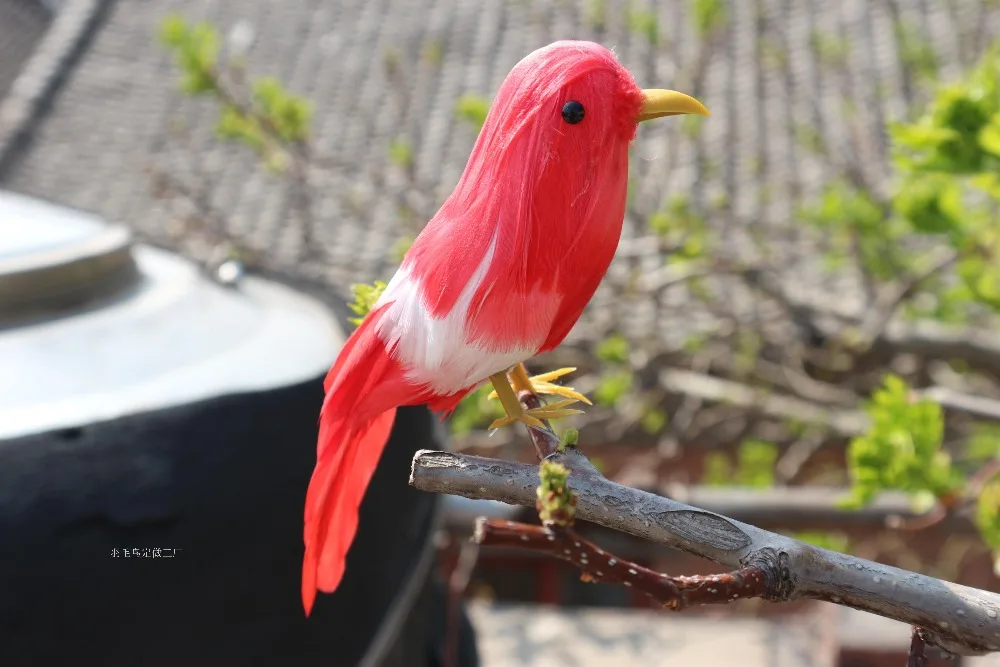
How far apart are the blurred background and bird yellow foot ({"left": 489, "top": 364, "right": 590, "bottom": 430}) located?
0.46 meters

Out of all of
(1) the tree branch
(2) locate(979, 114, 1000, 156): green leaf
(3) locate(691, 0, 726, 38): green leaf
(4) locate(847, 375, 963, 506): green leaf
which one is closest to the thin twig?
(1) the tree branch

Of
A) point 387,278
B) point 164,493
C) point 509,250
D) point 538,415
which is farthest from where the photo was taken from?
point 387,278

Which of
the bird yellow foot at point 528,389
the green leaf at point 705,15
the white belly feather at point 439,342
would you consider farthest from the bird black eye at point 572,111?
the green leaf at point 705,15

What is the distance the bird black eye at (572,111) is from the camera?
82 cm

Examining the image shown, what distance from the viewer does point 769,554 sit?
69 centimetres

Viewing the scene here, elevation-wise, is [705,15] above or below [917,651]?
above

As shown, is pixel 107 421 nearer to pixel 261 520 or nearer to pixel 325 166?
pixel 261 520

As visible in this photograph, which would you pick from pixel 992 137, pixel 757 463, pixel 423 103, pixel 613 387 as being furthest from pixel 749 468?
pixel 423 103

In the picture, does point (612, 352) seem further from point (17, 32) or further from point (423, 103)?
point (17, 32)

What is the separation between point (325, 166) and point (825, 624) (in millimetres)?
2293

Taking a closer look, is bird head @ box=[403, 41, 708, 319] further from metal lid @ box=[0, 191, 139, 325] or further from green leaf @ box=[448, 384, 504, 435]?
green leaf @ box=[448, 384, 504, 435]

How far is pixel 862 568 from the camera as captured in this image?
702 mm

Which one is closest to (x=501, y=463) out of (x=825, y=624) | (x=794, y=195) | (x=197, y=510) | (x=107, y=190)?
(x=197, y=510)

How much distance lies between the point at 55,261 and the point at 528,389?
2.77 ft
